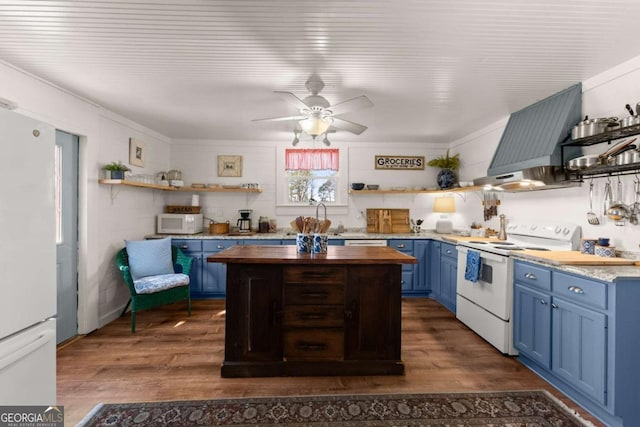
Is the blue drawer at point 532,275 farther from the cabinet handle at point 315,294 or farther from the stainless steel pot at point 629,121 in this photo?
the cabinet handle at point 315,294

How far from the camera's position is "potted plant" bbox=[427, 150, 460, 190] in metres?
4.75

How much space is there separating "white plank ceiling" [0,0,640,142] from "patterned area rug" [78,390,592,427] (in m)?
2.54

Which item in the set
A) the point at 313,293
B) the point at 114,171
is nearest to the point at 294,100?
the point at 313,293

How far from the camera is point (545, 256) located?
96.9 inches

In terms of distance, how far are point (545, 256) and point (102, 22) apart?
3.64 m

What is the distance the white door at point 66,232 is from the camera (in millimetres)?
2977

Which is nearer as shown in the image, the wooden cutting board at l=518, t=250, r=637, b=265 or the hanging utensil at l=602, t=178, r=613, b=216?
the wooden cutting board at l=518, t=250, r=637, b=265

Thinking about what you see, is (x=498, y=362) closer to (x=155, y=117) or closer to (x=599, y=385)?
(x=599, y=385)

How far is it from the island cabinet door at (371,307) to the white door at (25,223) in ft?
6.20

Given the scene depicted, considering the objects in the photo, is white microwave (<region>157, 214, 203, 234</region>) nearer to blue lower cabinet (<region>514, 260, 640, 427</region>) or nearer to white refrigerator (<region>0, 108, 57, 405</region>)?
white refrigerator (<region>0, 108, 57, 405</region>)

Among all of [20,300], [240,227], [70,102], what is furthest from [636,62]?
[70,102]

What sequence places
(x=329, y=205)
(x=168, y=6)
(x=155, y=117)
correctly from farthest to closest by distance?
(x=329, y=205), (x=155, y=117), (x=168, y=6)

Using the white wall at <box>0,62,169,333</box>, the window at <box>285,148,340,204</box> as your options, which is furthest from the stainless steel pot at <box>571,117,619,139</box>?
the white wall at <box>0,62,169,333</box>

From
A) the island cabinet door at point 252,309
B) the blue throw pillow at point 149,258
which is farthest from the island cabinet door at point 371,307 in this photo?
the blue throw pillow at point 149,258
